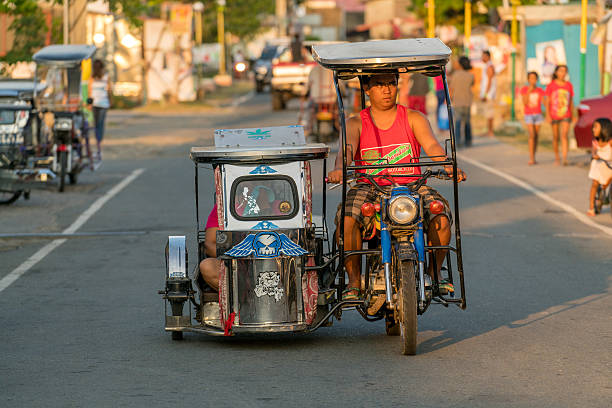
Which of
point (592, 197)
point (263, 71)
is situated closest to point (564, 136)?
point (592, 197)

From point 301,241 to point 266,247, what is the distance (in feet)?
0.85

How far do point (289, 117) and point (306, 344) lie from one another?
3137 cm

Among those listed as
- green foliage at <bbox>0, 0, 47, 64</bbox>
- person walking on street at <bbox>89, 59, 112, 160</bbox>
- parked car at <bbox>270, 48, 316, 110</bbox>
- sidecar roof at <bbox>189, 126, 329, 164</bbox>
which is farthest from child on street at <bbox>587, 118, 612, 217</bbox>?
parked car at <bbox>270, 48, 316, 110</bbox>

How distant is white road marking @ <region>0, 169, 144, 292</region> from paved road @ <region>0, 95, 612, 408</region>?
11cm

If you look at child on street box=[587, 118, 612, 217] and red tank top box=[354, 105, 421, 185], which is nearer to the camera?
red tank top box=[354, 105, 421, 185]

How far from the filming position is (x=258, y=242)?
7.89m

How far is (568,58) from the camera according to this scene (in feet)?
106

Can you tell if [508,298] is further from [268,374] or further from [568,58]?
[568,58]

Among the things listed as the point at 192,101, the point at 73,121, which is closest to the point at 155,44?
the point at 192,101

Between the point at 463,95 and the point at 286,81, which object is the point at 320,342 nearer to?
the point at 463,95

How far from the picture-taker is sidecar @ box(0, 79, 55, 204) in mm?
17297

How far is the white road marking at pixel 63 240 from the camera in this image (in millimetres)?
11234

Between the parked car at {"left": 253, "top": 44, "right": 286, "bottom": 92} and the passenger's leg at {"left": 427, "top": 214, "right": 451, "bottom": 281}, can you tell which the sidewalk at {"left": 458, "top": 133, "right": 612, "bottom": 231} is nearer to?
the passenger's leg at {"left": 427, "top": 214, "right": 451, "bottom": 281}

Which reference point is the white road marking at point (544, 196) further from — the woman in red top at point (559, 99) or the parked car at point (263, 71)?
the parked car at point (263, 71)
